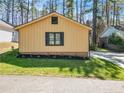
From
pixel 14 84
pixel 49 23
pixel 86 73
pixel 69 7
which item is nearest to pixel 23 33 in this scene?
pixel 49 23

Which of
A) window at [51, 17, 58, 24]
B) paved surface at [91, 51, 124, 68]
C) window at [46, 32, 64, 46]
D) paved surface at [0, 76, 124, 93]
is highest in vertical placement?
window at [51, 17, 58, 24]

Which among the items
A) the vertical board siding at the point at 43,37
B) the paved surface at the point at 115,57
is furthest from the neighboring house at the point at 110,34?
the vertical board siding at the point at 43,37

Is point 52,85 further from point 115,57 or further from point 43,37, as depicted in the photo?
point 115,57

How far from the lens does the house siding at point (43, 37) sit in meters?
22.6

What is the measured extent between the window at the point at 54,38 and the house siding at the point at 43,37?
265 millimetres

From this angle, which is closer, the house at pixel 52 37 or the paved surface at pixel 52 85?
the paved surface at pixel 52 85

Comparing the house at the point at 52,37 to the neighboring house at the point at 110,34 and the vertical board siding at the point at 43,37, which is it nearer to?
the vertical board siding at the point at 43,37

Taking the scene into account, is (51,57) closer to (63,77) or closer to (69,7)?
(63,77)

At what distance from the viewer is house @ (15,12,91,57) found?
890 inches

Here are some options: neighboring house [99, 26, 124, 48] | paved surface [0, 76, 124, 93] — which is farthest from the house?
neighboring house [99, 26, 124, 48]

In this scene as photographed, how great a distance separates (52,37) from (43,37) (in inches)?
31.2

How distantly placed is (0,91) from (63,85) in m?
2.88

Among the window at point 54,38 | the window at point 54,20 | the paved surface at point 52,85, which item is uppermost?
the window at point 54,20

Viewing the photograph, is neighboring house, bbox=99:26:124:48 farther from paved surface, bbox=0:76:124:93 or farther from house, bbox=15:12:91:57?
paved surface, bbox=0:76:124:93
